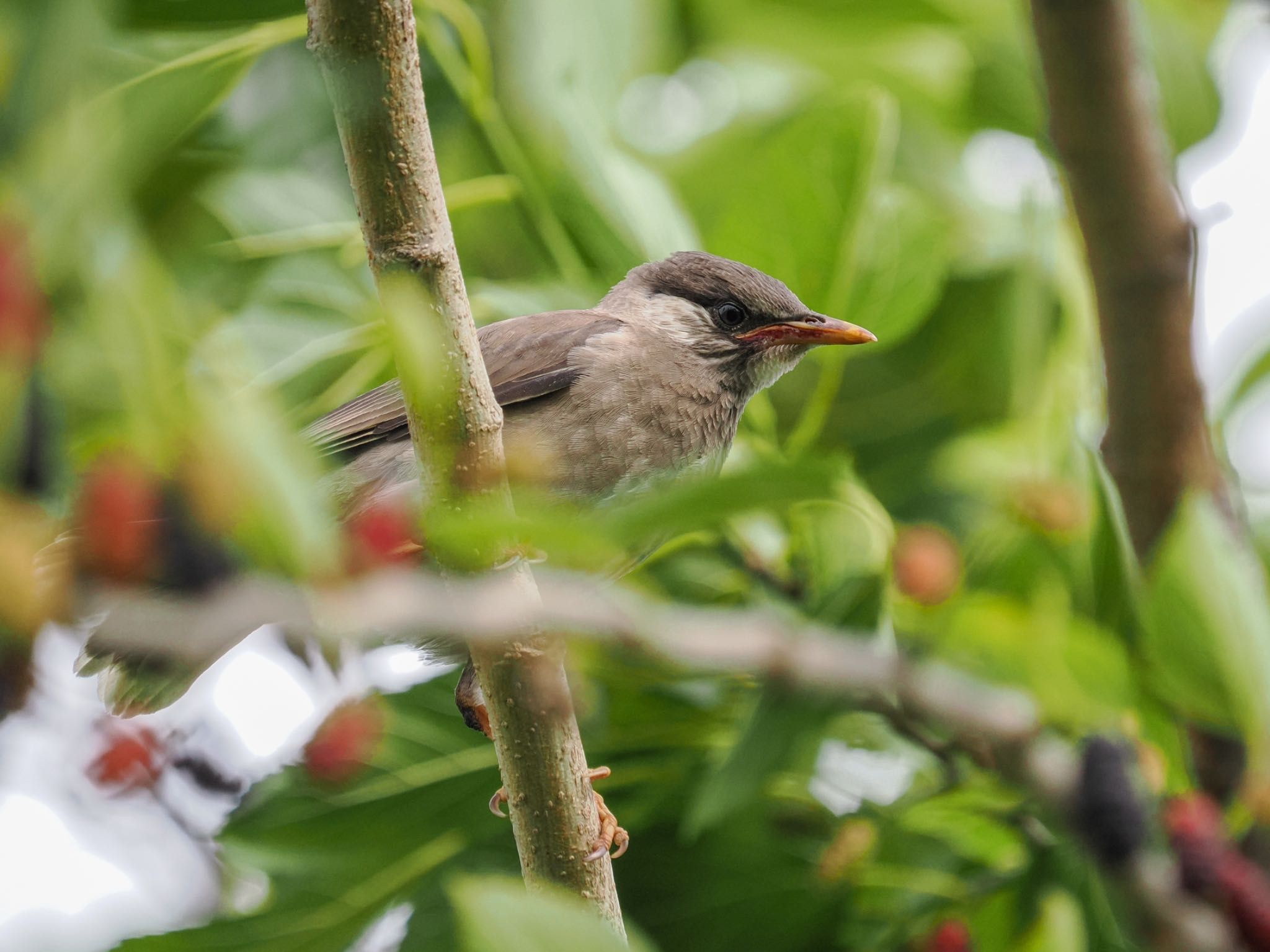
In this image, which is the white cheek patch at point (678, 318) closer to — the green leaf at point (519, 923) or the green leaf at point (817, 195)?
the green leaf at point (817, 195)

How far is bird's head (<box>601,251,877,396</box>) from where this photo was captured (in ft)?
10.9

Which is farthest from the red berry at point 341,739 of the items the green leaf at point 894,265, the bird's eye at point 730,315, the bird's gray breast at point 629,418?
the bird's eye at point 730,315

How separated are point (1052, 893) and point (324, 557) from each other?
1817 mm

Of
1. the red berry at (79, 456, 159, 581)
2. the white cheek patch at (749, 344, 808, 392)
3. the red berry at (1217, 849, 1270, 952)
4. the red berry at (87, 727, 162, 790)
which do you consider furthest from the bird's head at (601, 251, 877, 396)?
the red berry at (79, 456, 159, 581)

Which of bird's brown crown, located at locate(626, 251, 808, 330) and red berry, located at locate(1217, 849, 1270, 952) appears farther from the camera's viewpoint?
bird's brown crown, located at locate(626, 251, 808, 330)

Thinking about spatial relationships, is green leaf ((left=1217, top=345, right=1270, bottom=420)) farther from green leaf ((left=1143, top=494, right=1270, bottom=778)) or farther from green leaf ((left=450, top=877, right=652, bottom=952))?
green leaf ((left=450, top=877, right=652, bottom=952))

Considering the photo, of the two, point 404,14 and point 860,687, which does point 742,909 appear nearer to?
point 860,687

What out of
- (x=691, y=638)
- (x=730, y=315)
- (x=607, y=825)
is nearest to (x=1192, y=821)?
(x=607, y=825)

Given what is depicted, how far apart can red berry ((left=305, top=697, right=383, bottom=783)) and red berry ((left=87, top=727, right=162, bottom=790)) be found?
317mm

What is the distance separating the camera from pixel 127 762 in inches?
61.7

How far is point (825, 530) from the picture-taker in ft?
8.80

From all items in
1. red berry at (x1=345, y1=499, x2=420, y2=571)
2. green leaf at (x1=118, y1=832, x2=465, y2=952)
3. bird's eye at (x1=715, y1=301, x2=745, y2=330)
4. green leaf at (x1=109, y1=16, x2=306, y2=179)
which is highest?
green leaf at (x1=109, y1=16, x2=306, y2=179)

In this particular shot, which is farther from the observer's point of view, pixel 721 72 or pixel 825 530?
pixel 721 72

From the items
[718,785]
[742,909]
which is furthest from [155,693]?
[742,909]
